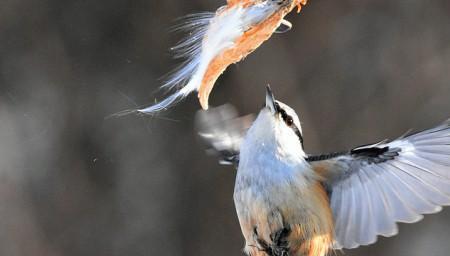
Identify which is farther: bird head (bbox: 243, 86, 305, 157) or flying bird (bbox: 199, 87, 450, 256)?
bird head (bbox: 243, 86, 305, 157)

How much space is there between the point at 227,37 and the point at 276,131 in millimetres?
448

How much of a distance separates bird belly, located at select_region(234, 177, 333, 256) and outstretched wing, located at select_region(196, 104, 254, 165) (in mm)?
481

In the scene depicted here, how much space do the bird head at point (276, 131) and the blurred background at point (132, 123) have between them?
202 centimetres

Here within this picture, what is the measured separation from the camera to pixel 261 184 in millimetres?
2834

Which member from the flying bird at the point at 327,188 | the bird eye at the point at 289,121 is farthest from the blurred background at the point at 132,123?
the flying bird at the point at 327,188

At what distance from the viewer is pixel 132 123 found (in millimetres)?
5262

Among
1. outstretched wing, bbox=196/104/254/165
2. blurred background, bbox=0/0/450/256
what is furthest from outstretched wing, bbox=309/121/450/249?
blurred background, bbox=0/0/450/256

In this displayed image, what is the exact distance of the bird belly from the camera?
111 inches

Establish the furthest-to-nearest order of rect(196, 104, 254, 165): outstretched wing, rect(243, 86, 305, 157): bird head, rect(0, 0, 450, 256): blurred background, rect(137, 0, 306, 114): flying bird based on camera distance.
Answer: rect(0, 0, 450, 256): blurred background
rect(196, 104, 254, 165): outstretched wing
rect(243, 86, 305, 157): bird head
rect(137, 0, 306, 114): flying bird

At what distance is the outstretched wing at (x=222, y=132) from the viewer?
338cm

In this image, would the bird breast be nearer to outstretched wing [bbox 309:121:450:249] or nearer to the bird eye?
outstretched wing [bbox 309:121:450:249]

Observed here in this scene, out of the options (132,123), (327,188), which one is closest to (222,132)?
(327,188)

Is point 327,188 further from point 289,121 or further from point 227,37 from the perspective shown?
point 227,37

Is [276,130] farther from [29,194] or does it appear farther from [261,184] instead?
[29,194]
